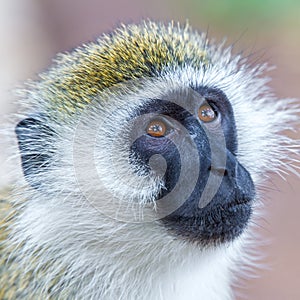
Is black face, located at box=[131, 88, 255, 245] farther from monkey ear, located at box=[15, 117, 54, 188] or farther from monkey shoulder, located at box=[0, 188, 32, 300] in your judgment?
monkey shoulder, located at box=[0, 188, 32, 300]

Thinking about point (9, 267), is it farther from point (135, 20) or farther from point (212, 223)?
point (135, 20)

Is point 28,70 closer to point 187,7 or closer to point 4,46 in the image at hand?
point 4,46

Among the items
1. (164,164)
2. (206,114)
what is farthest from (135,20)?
(164,164)

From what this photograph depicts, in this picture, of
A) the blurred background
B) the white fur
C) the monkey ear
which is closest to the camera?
the white fur

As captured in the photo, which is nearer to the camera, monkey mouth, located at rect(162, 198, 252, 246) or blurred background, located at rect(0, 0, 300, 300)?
monkey mouth, located at rect(162, 198, 252, 246)

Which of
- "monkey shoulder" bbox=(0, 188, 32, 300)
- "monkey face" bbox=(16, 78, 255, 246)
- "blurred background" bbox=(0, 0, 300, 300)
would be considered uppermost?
"blurred background" bbox=(0, 0, 300, 300)

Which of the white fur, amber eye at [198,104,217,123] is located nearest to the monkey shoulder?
the white fur

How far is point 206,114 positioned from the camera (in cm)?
218

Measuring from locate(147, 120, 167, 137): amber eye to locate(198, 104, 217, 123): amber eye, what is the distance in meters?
0.14

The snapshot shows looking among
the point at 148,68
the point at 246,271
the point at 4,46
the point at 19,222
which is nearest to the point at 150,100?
the point at 148,68

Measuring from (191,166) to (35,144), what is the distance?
557 mm

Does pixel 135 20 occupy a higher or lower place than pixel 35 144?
higher

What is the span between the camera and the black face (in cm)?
199

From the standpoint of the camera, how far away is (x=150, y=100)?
213 centimetres
